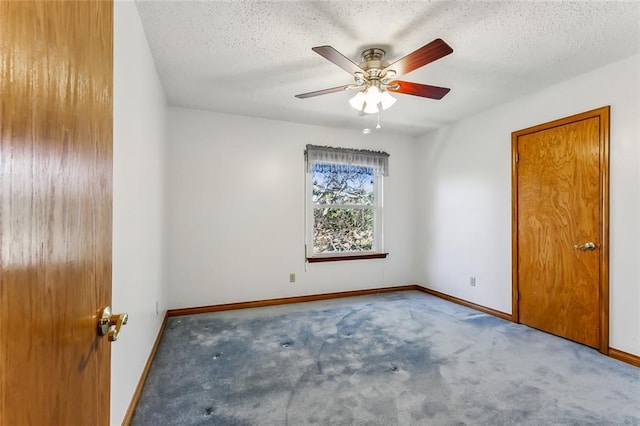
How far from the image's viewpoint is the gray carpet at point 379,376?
184 centimetres

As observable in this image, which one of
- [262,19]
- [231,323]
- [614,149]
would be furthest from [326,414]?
[614,149]

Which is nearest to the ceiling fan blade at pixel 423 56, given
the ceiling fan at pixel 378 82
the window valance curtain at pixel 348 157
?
the ceiling fan at pixel 378 82

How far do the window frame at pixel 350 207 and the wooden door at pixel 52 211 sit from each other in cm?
350

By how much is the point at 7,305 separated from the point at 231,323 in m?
3.17

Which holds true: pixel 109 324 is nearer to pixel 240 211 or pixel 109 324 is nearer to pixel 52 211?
pixel 52 211

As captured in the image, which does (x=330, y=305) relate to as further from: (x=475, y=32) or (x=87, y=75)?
(x=87, y=75)

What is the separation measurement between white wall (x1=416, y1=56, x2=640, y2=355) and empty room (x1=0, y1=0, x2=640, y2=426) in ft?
0.07

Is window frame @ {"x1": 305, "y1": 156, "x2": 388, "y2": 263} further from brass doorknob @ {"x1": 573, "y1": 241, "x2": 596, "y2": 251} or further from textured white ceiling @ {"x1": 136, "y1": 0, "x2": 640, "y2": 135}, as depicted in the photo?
brass doorknob @ {"x1": 573, "y1": 241, "x2": 596, "y2": 251}

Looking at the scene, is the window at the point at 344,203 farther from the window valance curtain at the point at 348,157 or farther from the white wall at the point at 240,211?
the white wall at the point at 240,211

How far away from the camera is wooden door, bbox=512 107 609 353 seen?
8.96 ft

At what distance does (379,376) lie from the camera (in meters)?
2.26

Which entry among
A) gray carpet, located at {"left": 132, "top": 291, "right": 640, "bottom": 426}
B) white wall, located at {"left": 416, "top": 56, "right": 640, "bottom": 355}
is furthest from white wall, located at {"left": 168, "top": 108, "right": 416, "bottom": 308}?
white wall, located at {"left": 416, "top": 56, "right": 640, "bottom": 355}

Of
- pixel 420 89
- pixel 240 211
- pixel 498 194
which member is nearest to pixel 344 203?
pixel 240 211

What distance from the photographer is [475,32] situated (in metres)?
2.19
